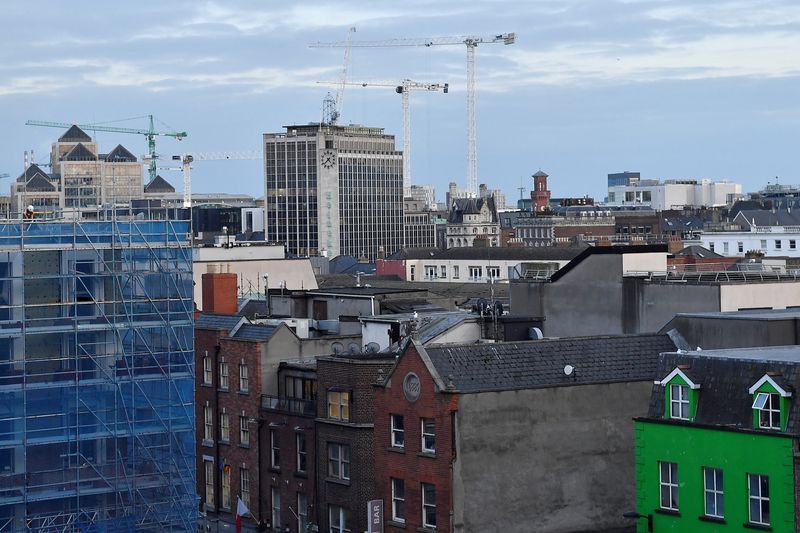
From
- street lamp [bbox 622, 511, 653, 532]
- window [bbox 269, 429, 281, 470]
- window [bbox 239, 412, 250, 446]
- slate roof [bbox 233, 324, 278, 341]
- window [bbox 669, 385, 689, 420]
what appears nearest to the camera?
window [bbox 669, 385, 689, 420]

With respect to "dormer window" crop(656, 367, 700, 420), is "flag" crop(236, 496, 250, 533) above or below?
below

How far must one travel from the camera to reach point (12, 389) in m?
58.5

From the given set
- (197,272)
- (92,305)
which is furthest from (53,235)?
(197,272)

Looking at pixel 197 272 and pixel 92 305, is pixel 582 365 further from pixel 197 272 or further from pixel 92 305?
pixel 197 272

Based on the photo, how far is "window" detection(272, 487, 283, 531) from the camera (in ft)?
218


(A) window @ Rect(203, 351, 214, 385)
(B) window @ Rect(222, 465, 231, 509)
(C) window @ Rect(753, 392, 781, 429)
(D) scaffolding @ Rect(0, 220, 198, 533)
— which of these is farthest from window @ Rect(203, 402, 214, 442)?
(C) window @ Rect(753, 392, 781, 429)

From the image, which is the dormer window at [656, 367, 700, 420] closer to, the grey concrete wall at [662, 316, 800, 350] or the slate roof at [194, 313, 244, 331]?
the grey concrete wall at [662, 316, 800, 350]

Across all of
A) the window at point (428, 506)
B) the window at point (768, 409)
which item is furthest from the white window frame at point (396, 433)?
the window at point (768, 409)

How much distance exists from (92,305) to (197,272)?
5170 cm

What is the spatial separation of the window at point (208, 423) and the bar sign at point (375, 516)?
1897 cm

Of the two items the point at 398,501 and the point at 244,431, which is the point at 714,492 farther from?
the point at 244,431

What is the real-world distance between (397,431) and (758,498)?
44.1 ft

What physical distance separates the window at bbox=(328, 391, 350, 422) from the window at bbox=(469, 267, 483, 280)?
130 meters

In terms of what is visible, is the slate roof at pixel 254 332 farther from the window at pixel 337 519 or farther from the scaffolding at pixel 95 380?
the window at pixel 337 519
